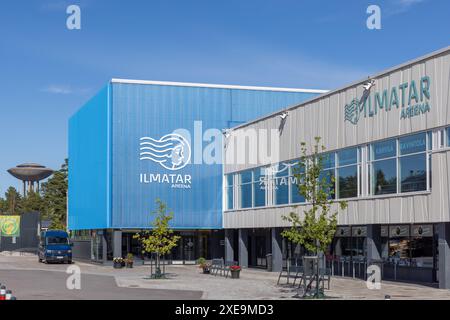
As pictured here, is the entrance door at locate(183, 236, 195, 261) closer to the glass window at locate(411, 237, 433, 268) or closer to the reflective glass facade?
the reflective glass facade

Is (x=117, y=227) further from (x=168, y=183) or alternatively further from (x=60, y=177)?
(x=60, y=177)

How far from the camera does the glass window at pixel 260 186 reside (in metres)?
49.7

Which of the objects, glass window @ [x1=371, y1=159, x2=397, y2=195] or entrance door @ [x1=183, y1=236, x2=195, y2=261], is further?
entrance door @ [x1=183, y1=236, x2=195, y2=261]

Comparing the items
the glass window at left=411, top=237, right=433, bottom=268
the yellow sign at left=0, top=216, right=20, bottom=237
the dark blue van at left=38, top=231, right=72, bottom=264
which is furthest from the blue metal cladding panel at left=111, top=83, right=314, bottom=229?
the yellow sign at left=0, top=216, right=20, bottom=237

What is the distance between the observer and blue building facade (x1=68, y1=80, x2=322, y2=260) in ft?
182

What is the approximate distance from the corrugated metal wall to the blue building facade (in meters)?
8.71

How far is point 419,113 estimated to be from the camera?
32969 millimetres

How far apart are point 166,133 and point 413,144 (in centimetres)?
2587

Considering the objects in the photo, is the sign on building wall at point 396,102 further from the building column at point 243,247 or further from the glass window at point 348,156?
the building column at point 243,247

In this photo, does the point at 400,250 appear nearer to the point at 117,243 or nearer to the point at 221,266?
the point at 221,266

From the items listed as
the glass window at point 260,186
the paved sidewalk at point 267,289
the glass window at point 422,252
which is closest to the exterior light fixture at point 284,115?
the glass window at point 260,186
